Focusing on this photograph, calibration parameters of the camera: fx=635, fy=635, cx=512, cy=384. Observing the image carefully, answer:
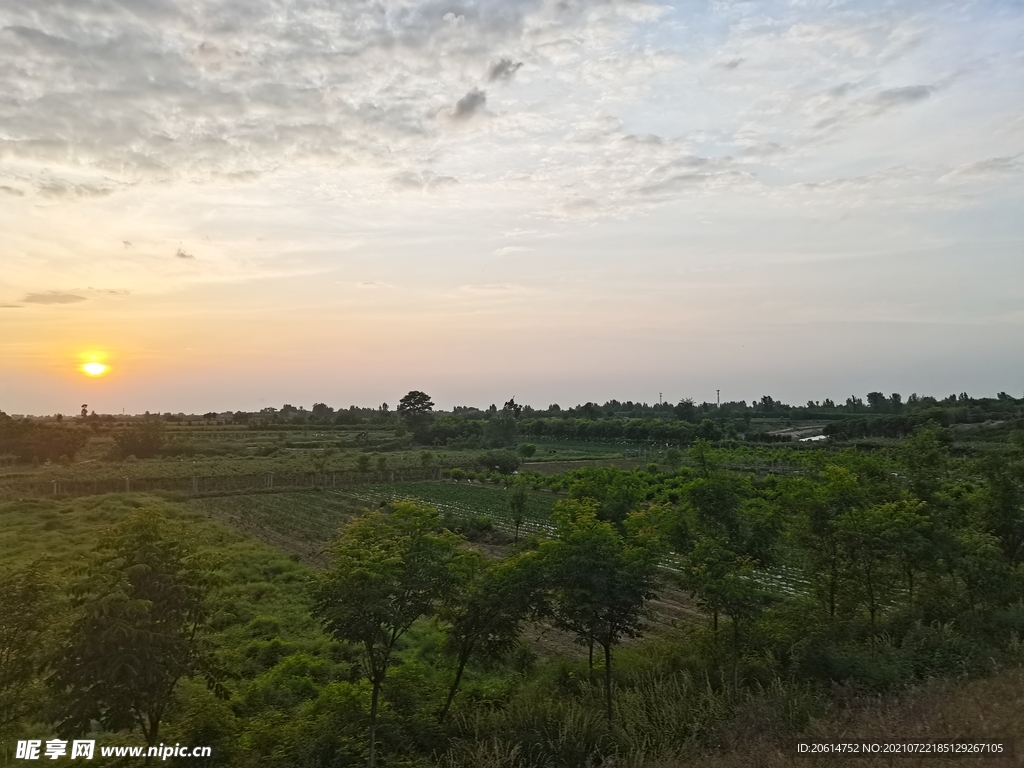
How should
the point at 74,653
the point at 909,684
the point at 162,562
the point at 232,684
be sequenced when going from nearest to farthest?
1. the point at 74,653
2. the point at 162,562
3. the point at 909,684
4. the point at 232,684

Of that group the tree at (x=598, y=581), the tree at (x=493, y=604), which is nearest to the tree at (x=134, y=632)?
the tree at (x=493, y=604)

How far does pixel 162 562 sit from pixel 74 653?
1275 mm

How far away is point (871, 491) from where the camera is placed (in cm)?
1337

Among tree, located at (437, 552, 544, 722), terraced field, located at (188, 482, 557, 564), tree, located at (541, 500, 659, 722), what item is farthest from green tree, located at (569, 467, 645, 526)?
terraced field, located at (188, 482, 557, 564)

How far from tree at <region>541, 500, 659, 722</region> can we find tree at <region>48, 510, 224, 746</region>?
16.5 feet

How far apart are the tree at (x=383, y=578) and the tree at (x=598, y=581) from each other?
177 cm

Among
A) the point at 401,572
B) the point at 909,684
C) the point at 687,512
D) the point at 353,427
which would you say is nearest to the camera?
the point at 401,572

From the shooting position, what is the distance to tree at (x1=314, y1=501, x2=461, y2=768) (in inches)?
335

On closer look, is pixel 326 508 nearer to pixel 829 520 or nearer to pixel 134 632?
pixel 829 520

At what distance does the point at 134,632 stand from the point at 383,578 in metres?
2.93

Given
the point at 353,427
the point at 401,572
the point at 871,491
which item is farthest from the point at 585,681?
the point at 353,427

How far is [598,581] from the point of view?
9.77 m

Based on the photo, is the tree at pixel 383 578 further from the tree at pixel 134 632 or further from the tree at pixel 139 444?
the tree at pixel 139 444

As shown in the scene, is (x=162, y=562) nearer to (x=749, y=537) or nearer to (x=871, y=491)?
(x=749, y=537)
